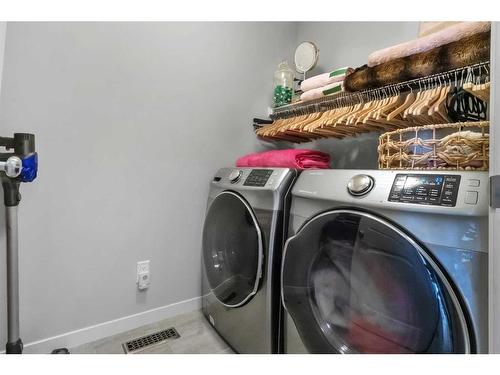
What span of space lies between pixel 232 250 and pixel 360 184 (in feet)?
2.41

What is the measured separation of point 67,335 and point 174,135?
1112 millimetres

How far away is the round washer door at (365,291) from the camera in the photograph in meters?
0.62

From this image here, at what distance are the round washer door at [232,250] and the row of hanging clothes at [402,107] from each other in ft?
1.78

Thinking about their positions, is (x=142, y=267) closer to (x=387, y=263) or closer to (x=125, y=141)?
(x=125, y=141)

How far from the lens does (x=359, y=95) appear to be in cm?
120

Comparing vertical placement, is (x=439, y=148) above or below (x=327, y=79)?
below

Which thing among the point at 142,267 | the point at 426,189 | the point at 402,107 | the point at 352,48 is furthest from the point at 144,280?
the point at 352,48

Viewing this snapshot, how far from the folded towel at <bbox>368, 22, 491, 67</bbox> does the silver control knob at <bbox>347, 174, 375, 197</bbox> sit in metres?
0.57

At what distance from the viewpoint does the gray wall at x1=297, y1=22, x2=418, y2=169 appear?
1.44 metres
